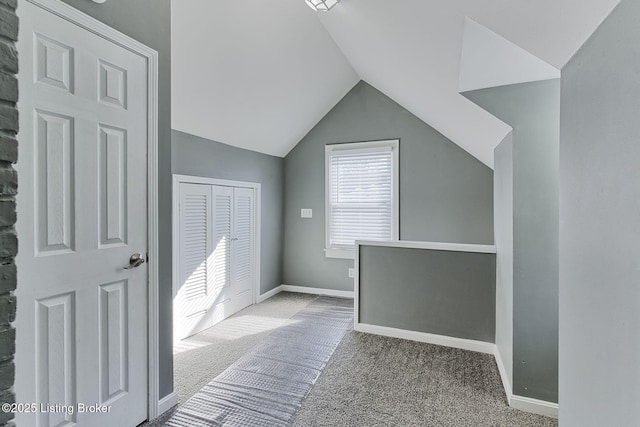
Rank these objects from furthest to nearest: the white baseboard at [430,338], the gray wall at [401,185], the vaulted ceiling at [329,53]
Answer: the gray wall at [401,185] → the white baseboard at [430,338] → the vaulted ceiling at [329,53]

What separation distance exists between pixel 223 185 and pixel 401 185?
217 cm

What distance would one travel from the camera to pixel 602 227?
0.89 metres

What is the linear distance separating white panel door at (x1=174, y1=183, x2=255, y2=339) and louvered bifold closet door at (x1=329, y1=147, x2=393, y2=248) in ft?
3.79

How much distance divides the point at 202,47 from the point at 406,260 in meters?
2.44

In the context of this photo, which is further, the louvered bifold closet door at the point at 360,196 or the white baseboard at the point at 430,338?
the louvered bifold closet door at the point at 360,196

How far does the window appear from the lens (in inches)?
162

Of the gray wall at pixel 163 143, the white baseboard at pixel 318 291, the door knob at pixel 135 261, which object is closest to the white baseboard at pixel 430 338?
the white baseboard at pixel 318 291

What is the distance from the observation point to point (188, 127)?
2941mm

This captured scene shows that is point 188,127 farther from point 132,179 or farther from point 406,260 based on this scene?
point 406,260

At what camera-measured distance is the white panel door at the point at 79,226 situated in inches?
52.2

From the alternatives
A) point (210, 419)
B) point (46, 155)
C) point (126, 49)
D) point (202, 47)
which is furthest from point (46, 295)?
point (202, 47)

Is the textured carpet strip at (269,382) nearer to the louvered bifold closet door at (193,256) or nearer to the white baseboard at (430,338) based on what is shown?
the white baseboard at (430,338)

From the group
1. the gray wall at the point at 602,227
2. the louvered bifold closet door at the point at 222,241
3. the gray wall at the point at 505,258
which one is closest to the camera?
the gray wall at the point at 602,227

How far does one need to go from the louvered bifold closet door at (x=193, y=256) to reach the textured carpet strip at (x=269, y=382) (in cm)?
76
